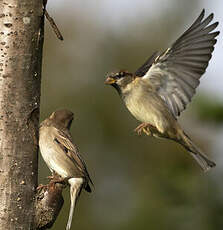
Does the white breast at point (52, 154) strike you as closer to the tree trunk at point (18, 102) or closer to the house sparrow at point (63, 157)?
the house sparrow at point (63, 157)

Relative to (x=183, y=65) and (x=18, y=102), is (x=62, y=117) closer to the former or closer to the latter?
(x=183, y=65)

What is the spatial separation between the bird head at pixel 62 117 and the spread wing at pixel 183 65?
119cm

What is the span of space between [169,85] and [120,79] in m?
0.50

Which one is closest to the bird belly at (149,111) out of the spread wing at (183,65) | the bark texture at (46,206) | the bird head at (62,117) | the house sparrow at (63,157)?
the spread wing at (183,65)

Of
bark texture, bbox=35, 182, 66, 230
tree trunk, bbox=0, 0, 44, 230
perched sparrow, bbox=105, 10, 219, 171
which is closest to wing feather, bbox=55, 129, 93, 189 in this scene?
perched sparrow, bbox=105, 10, 219, 171

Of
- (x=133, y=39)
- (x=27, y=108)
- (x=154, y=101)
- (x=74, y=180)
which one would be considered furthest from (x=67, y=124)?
(x=133, y=39)

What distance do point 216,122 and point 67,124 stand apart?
124cm

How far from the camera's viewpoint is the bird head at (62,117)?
5.43 m

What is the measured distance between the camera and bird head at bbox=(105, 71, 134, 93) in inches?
255

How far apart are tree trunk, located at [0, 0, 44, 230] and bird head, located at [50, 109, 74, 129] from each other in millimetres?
1364

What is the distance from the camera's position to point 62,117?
549 centimetres

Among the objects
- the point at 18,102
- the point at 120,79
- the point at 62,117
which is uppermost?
the point at 18,102

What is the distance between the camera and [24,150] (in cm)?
402

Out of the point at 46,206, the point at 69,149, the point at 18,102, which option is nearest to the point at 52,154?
the point at 69,149
